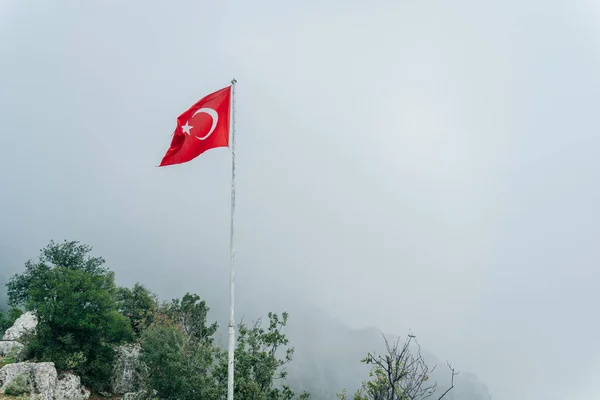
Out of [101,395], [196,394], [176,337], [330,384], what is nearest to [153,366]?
[176,337]

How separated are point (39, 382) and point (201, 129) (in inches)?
1012

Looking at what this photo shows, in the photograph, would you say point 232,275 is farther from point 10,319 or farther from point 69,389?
point 10,319

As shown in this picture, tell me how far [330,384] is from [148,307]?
15146 cm

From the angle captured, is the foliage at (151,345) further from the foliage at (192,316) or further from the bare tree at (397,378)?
the bare tree at (397,378)

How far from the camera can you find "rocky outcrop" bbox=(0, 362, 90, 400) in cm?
2956

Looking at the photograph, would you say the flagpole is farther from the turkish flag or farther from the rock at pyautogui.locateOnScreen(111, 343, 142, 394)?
the rock at pyautogui.locateOnScreen(111, 343, 142, 394)

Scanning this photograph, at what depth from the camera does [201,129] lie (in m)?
16.4

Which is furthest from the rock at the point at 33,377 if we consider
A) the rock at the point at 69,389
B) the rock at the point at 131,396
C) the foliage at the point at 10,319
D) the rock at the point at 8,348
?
the foliage at the point at 10,319

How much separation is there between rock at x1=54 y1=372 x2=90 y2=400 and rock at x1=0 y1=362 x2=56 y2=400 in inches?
29.2

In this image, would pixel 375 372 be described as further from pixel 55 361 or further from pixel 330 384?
pixel 330 384

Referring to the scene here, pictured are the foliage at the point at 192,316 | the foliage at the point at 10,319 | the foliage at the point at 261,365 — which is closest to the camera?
the foliage at the point at 261,365

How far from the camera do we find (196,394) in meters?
29.1

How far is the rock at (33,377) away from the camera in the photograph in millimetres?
29987

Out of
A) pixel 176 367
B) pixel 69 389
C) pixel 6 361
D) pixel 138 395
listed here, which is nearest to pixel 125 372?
pixel 69 389
